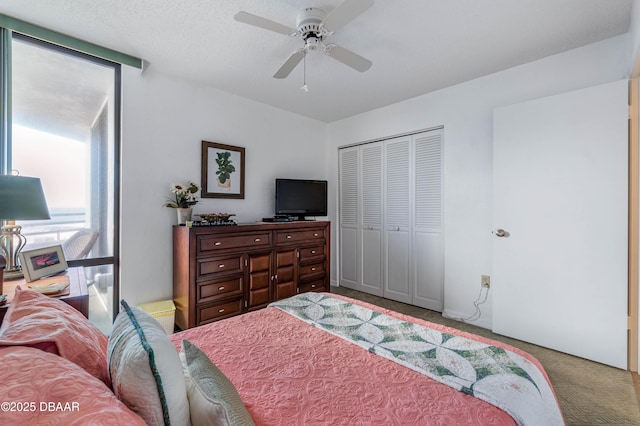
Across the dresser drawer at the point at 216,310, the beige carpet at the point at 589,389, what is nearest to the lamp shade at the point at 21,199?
the dresser drawer at the point at 216,310

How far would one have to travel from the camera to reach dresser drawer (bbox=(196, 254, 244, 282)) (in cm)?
264

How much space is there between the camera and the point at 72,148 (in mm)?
2477

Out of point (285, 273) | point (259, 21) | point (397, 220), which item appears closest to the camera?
point (259, 21)

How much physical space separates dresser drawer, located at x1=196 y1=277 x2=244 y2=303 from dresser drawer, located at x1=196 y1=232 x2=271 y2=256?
317mm

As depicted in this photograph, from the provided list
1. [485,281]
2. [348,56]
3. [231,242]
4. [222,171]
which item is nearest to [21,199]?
[231,242]

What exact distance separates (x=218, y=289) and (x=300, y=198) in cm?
157

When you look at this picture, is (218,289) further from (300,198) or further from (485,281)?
(485,281)

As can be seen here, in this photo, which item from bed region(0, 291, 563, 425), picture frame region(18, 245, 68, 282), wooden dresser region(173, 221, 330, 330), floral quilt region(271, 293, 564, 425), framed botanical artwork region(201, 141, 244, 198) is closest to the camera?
bed region(0, 291, 563, 425)

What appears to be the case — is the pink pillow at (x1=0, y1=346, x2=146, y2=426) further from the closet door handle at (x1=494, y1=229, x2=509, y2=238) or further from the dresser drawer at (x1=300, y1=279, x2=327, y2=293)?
the closet door handle at (x1=494, y1=229, x2=509, y2=238)

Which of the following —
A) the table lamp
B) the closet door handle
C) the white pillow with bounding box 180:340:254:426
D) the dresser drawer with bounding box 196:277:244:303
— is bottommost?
the dresser drawer with bounding box 196:277:244:303

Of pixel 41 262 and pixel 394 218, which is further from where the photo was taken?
pixel 394 218

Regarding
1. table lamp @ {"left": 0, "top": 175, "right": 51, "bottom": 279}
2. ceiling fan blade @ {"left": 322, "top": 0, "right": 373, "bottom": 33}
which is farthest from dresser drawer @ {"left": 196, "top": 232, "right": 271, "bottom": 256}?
ceiling fan blade @ {"left": 322, "top": 0, "right": 373, "bottom": 33}

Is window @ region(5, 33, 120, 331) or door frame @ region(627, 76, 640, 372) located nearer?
door frame @ region(627, 76, 640, 372)

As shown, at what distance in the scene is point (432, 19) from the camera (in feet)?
6.68
